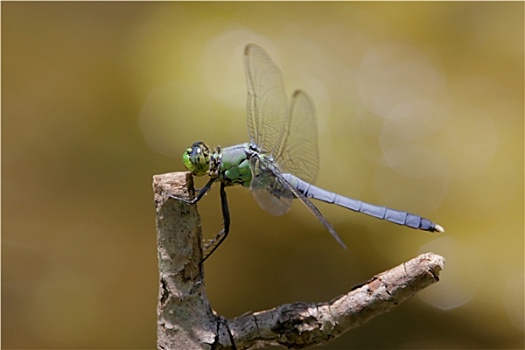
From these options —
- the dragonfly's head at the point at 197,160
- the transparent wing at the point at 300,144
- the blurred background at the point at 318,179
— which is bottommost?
the dragonfly's head at the point at 197,160

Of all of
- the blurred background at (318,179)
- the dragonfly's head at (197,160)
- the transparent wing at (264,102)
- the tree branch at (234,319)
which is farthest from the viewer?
the blurred background at (318,179)

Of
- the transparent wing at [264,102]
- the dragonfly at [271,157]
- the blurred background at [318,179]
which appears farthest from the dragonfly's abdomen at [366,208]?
the blurred background at [318,179]

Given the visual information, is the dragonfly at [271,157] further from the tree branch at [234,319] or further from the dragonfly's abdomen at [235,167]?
the tree branch at [234,319]

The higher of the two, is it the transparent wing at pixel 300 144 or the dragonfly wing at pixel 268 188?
the transparent wing at pixel 300 144

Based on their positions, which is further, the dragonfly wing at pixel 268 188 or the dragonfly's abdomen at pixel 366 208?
the dragonfly's abdomen at pixel 366 208

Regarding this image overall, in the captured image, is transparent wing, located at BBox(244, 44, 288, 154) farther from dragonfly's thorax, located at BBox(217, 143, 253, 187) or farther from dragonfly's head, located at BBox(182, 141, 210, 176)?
dragonfly's head, located at BBox(182, 141, 210, 176)

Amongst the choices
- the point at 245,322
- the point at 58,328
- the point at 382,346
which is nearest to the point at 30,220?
the point at 58,328
